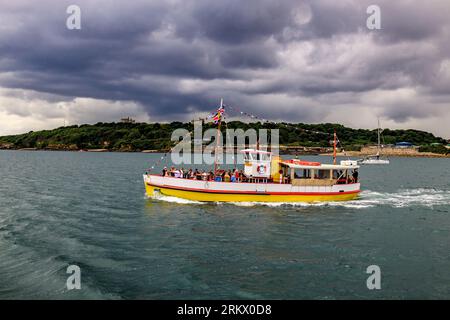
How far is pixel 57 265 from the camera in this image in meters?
19.0

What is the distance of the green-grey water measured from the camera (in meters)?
16.4

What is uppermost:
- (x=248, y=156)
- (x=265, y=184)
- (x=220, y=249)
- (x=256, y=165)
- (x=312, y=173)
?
(x=248, y=156)

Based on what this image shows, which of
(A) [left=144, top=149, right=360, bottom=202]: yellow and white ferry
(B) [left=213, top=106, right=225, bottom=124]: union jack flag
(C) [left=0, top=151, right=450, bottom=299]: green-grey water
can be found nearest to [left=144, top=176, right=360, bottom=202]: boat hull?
(A) [left=144, top=149, right=360, bottom=202]: yellow and white ferry

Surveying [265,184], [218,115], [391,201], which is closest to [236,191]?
[265,184]

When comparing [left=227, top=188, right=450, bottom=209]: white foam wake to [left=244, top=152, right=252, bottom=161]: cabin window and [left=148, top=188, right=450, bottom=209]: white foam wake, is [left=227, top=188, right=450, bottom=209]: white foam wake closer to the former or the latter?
[left=148, top=188, right=450, bottom=209]: white foam wake

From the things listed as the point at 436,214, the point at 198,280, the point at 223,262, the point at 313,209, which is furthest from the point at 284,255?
the point at 436,214

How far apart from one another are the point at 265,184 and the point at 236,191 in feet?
9.57

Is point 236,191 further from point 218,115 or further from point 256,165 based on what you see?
point 218,115

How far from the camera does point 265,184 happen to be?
36625mm

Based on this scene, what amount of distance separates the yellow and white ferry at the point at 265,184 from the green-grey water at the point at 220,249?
1437mm

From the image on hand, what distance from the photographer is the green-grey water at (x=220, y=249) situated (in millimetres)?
16422

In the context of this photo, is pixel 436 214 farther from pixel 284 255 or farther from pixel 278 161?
pixel 284 255

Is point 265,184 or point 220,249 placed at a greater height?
point 265,184

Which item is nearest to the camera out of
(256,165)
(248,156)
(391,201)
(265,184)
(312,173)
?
(265,184)
